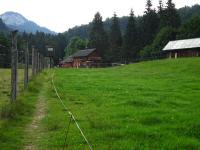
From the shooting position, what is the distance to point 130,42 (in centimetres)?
11625

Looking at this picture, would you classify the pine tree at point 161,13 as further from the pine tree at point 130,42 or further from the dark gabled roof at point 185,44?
the dark gabled roof at point 185,44

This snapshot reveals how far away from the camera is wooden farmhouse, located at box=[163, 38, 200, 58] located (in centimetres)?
8369

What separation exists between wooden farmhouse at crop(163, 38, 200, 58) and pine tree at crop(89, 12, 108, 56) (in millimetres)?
35759

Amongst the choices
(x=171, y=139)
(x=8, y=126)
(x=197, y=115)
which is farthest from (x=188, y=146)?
(x=8, y=126)

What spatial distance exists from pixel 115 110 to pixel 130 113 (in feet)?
→ 3.85

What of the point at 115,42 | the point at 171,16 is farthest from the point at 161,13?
the point at 115,42

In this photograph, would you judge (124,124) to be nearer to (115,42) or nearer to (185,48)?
(185,48)

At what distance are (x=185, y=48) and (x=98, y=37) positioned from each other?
1983 inches

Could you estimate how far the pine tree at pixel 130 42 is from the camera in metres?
115

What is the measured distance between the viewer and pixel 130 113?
1359 centimetres

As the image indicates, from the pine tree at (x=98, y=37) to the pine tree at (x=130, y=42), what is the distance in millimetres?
9696

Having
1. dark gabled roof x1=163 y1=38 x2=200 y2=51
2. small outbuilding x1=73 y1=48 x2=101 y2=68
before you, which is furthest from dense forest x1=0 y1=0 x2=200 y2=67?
dark gabled roof x1=163 y1=38 x2=200 y2=51

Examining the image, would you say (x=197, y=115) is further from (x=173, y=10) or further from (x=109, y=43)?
(x=109, y=43)

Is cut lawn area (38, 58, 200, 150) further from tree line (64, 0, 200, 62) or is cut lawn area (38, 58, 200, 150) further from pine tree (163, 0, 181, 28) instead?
pine tree (163, 0, 181, 28)
